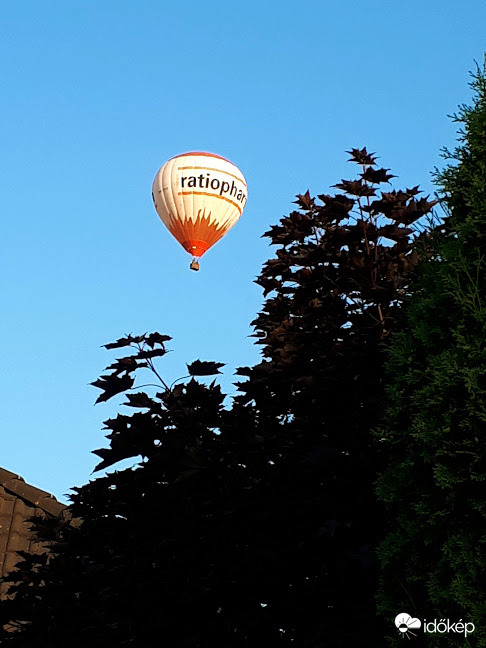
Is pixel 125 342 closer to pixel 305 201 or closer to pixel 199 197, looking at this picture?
pixel 305 201

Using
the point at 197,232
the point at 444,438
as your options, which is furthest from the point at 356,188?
the point at 197,232

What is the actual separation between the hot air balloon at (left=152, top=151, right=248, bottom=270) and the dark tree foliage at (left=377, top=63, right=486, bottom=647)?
14.8 meters

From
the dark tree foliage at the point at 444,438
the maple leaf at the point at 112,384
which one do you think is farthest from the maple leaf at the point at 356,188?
the maple leaf at the point at 112,384

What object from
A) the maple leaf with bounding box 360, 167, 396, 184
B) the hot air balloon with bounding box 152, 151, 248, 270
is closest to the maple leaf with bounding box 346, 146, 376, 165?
the maple leaf with bounding box 360, 167, 396, 184

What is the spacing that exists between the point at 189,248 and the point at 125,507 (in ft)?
52.2

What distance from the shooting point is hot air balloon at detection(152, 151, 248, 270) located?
63.1 ft

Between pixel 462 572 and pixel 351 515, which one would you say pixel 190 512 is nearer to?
pixel 351 515

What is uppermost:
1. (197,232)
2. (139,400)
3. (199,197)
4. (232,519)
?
(199,197)

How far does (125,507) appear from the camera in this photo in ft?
16.7

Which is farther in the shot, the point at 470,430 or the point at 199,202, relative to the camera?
the point at 199,202

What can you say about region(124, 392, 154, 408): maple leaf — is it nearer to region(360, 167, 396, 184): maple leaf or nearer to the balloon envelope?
region(360, 167, 396, 184): maple leaf

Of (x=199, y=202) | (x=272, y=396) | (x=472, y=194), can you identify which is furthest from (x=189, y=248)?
(x=472, y=194)

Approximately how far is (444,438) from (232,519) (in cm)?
131

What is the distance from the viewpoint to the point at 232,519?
4824mm
